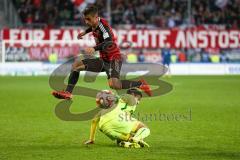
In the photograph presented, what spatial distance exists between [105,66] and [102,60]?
0.17 m

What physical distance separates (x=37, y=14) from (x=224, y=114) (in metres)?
23.1

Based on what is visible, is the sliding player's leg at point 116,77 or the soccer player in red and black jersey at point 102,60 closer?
the soccer player in red and black jersey at point 102,60

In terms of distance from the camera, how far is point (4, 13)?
36.6 metres

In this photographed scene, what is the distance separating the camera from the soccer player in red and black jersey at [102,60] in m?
11.5

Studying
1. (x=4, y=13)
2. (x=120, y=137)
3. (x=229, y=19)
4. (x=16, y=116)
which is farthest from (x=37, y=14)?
(x=120, y=137)

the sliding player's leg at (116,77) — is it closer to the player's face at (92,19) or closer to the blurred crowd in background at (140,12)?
→ the player's face at (92,19)

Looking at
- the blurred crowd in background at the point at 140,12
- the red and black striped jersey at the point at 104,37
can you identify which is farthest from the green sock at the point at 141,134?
the blurred crowd in background at the point at 140,12

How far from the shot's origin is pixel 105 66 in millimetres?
12086

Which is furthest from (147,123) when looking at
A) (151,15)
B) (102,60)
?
(151,15)

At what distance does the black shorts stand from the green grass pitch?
1301mm

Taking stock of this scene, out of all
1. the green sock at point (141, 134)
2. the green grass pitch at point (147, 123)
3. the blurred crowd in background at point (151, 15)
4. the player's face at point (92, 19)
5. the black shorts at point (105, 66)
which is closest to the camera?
the green grass pitch at point (147, 123)

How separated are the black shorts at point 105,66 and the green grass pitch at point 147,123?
1.30 meters

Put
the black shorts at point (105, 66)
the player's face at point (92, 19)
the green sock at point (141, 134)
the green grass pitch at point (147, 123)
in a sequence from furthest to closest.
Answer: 1. the black shorts at point (105, 66)
2. the player's face at point (92, 19)
3. the green sock at point (141, 134)
4. the green grass pitch at point (147, 123)

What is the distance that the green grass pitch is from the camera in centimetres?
997
